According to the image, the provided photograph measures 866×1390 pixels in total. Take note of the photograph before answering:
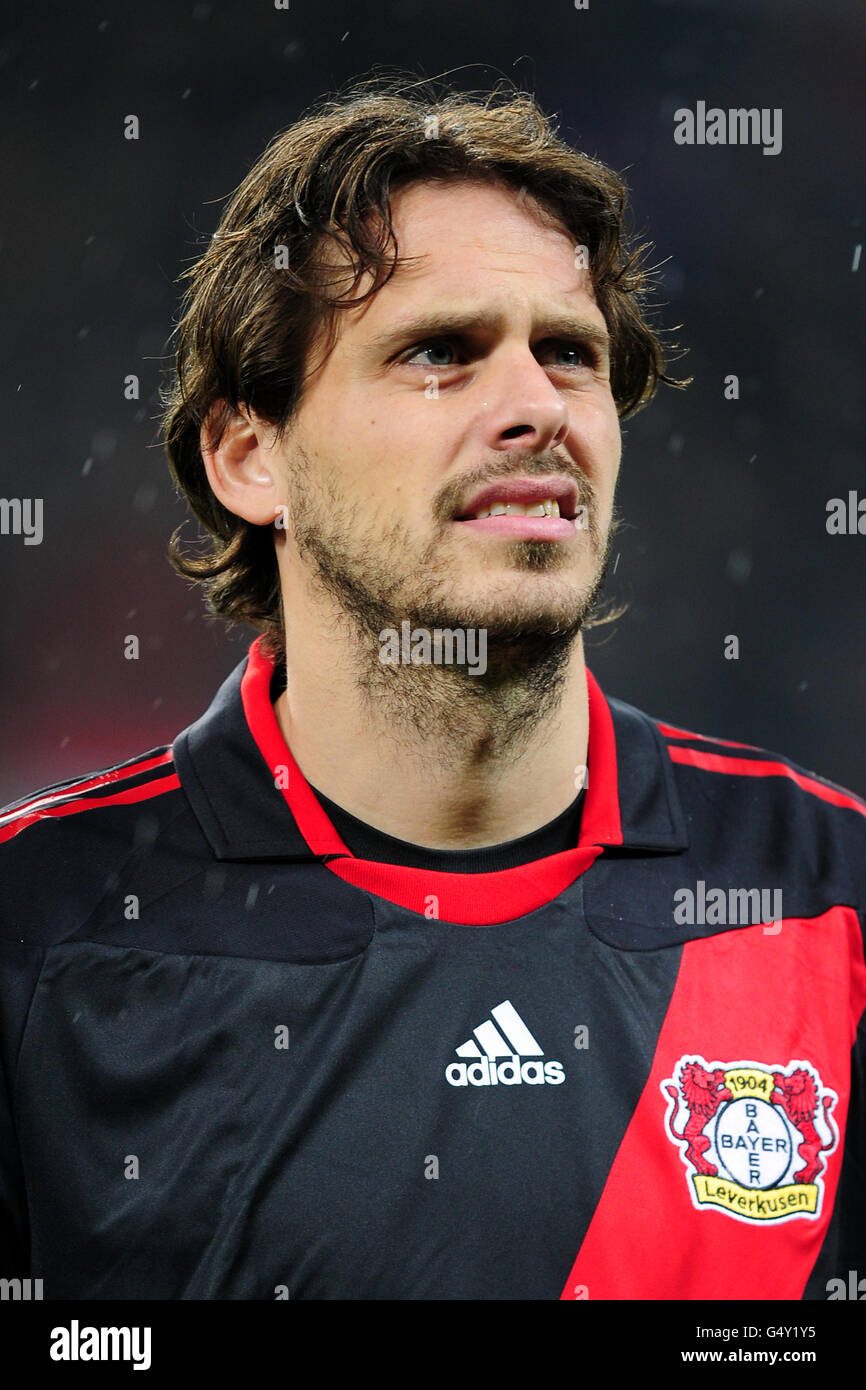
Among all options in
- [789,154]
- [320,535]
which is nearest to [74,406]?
[789,154]

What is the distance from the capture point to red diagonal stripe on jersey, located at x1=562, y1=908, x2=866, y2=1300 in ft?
6.40

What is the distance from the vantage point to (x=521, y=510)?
2064 millimetres

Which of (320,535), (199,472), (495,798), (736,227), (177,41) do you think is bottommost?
(495,798)

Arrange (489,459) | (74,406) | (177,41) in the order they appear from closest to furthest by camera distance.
A: 1. (489,459)
2. (177,41)
3. (74,406)

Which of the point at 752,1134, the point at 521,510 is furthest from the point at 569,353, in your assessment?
the point at 752,1134

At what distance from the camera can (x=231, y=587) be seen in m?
2.68

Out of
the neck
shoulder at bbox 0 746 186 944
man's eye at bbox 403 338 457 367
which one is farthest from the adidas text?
man's eye at bbox 403 338 457 367

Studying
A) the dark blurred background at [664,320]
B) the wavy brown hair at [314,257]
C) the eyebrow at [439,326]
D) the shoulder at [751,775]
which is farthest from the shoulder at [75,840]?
the dark blurred background at [664,320]

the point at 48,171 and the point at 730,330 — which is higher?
the point at 48,171

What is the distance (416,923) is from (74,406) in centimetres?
396

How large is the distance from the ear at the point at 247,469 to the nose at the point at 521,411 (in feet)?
1.47

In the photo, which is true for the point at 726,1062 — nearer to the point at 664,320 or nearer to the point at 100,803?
the point at 100,803

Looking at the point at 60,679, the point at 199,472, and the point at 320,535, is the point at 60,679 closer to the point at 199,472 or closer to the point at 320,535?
the point at 199,472

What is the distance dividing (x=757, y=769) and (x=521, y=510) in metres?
0.78
